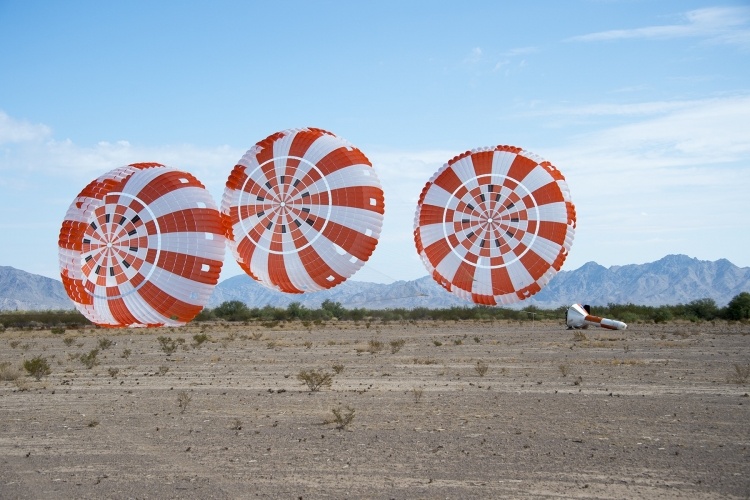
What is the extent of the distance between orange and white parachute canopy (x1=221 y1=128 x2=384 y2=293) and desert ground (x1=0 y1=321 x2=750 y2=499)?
2596 millimetres

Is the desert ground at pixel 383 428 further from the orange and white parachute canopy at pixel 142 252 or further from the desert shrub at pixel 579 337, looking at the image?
the desert shrub at pixel 579 337

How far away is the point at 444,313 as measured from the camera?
220 ft

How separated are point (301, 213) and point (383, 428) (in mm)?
10566

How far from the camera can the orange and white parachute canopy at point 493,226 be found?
2838cm

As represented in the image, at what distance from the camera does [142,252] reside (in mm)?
25781

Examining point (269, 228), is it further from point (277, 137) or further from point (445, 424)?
point (445, 424)

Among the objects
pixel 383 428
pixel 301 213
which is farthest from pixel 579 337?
pixel 383 428

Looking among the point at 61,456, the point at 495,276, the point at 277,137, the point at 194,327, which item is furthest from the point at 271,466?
the point at 194,327

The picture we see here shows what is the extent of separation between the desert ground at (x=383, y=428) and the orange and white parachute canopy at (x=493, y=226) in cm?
241

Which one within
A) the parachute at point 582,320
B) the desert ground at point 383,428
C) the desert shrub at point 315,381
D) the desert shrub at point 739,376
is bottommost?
the desert ground at point 383,428

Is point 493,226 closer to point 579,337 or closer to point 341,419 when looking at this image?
point 579,337

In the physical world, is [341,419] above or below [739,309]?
below

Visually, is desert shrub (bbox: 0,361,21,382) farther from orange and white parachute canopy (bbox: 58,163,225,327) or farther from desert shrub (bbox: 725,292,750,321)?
desert shrub (bbox: 725,292,750,321)

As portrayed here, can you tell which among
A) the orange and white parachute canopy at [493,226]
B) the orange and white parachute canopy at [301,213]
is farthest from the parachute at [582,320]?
the orange and white parachute canopy at [301,213]
